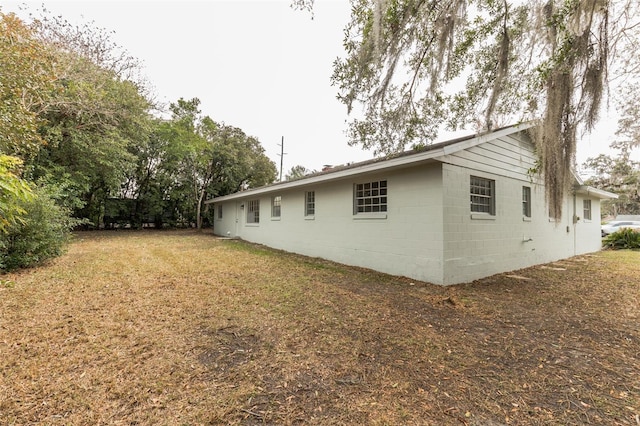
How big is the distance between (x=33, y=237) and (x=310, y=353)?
22.4 feet

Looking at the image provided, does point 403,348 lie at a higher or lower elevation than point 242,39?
lower

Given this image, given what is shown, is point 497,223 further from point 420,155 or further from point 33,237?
point 33,237

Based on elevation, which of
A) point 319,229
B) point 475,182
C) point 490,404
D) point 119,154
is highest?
point 119,154

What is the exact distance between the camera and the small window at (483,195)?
657 centimetres

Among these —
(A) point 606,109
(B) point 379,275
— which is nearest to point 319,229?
(B) point 379,275

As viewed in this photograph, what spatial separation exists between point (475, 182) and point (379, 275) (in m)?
3.26

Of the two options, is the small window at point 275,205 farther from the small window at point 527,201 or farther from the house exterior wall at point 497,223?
the small window at point 527,201

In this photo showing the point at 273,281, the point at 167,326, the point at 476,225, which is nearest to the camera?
the point at 167,326

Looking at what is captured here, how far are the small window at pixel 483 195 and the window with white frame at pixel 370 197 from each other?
2.09 meters

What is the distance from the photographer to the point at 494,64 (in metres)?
5.52

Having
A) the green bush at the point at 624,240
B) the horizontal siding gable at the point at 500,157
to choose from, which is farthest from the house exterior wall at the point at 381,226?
the green bush at the point at 624,240

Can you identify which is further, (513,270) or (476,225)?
(513,270)

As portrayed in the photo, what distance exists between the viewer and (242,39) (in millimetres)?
7852

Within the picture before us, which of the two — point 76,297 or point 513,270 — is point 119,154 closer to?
point 76,297
